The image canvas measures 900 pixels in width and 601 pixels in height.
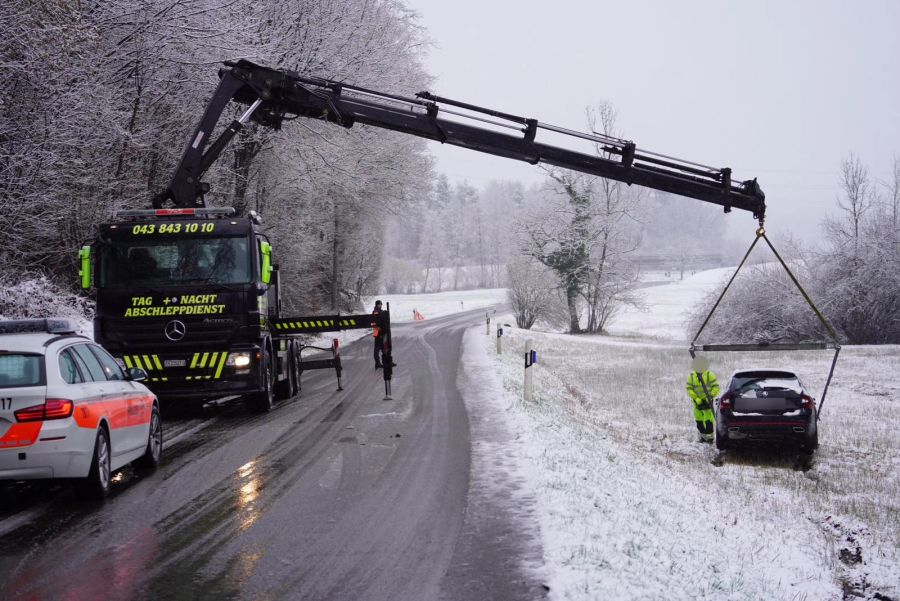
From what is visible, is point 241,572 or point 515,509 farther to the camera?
point 515,509

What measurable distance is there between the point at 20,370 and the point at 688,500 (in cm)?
737

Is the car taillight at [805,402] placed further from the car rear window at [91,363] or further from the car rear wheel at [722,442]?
the car rear window at [91,363]

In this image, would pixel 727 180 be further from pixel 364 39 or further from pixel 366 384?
pixel 364 39

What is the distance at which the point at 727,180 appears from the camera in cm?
1228

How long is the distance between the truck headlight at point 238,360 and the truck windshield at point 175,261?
46.8 inches

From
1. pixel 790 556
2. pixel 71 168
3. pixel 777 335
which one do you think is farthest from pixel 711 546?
pixel 777 335

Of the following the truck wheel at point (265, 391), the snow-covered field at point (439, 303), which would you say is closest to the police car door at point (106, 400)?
the truck wheel at point (265, 391)

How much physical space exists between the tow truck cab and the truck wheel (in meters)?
0.21

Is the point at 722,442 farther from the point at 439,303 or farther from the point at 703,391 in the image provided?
the point at 439,303

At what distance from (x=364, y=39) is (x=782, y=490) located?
859 inches

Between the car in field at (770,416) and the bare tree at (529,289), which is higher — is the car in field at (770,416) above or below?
below

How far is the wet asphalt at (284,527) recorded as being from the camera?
5297mm

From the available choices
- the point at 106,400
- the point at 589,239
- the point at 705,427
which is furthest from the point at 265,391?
the point at 589,239

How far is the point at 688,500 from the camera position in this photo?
9305 millimetres
